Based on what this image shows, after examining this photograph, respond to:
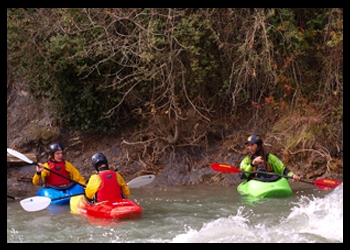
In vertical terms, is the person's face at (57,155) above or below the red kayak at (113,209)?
above

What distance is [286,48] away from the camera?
10.8m

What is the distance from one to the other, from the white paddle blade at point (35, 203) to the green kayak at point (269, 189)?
302cm

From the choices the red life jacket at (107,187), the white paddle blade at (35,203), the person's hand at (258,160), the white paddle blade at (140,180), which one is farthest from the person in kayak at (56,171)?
the person's hand at (258,160)

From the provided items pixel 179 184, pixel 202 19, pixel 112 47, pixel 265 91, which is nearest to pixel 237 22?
pixel 202 19

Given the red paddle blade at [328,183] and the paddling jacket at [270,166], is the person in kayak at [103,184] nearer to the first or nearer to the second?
the paddling jacket at [270,166]

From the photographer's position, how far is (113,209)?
731 cm

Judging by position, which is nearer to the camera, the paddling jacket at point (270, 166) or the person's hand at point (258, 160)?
the person's hand at point (258, 160)

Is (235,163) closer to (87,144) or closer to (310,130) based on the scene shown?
(310,130)

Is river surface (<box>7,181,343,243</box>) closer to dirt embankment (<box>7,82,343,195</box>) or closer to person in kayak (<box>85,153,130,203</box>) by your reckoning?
person in kayak (<box>85,153,130,203</box>)

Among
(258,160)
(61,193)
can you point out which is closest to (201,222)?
(258,160)

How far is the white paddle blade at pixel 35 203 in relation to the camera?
25.6 feet

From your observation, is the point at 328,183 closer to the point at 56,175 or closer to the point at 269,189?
the point at 269,189

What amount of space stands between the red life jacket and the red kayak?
9 cm

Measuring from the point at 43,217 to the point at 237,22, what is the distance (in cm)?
533
